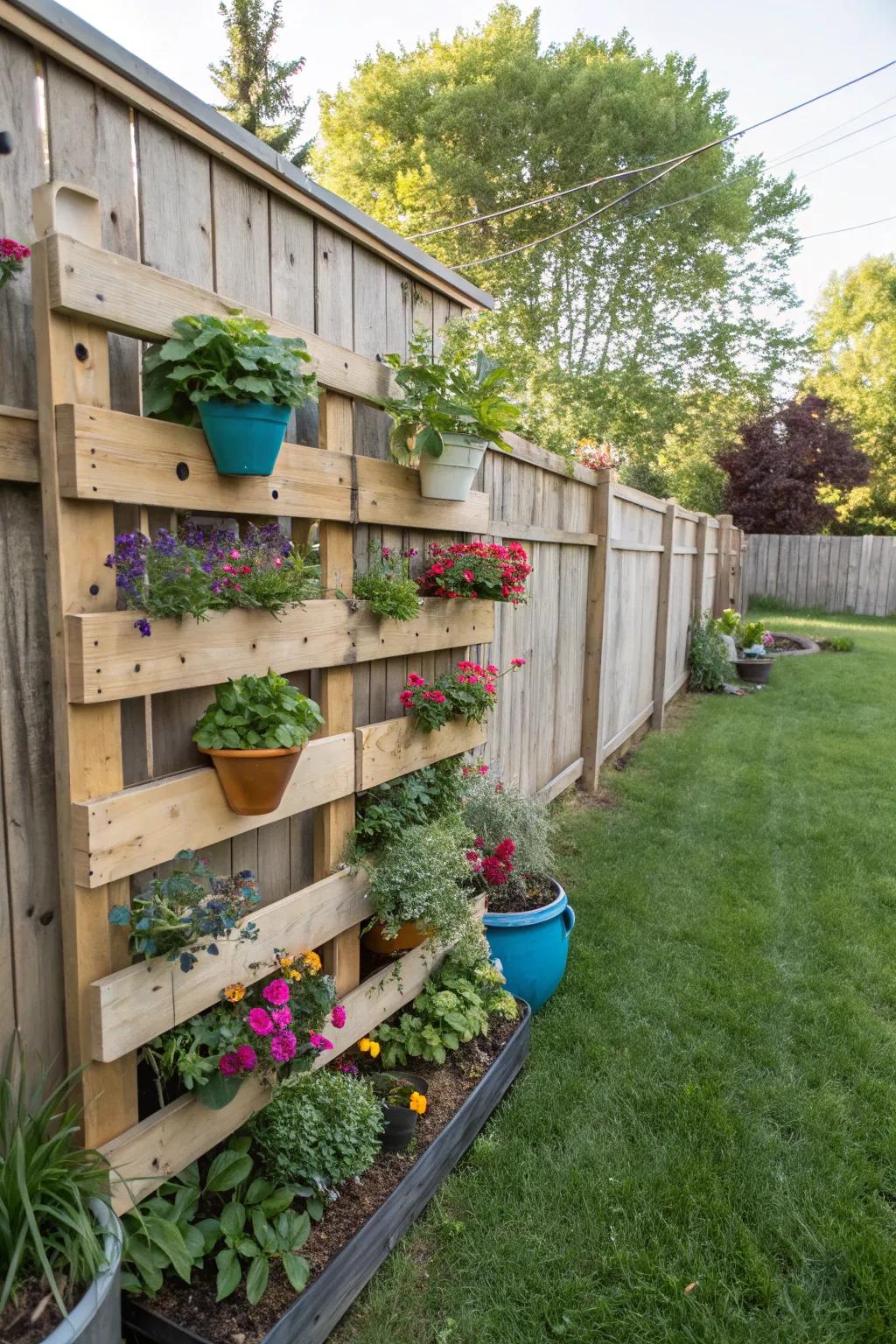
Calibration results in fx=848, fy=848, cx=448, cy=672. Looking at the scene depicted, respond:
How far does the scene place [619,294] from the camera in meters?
19.7

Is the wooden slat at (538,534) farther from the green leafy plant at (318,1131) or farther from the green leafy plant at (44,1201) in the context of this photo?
the green leafy plant at (44,1201)

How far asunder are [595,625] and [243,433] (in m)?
3.87

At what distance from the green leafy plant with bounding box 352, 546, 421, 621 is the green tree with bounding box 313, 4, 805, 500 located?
1587 cm

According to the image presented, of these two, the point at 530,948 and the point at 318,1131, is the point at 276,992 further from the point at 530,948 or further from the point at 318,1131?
the point at 530,948

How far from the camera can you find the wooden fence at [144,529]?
61.0 inches

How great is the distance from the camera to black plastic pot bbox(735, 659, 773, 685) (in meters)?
9.64

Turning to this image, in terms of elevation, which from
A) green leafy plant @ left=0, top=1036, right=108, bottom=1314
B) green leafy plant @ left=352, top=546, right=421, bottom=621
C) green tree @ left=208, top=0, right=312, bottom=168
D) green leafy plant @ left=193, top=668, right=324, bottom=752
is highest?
green tree @ left=208, top=0, right=312, bottom=168

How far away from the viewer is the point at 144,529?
177 centimetres

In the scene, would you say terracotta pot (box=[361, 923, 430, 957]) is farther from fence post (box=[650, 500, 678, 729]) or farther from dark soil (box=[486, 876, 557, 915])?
fence post (box=[650, 500, 678, 729])

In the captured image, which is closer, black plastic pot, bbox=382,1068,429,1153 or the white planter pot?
black plastic pot, bbox=382,1068,429,1153

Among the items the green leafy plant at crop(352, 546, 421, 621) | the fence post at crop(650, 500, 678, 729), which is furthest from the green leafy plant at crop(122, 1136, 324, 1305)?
the fence post at crop(650, 500, 678, 729)

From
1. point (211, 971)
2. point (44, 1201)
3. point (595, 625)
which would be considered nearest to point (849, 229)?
point (595, 625)

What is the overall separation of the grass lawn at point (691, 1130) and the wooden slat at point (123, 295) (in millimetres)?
2121

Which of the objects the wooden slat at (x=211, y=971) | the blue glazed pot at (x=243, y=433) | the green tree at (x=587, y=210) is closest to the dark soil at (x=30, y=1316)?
the wooden slat at (x=211, y=971)
